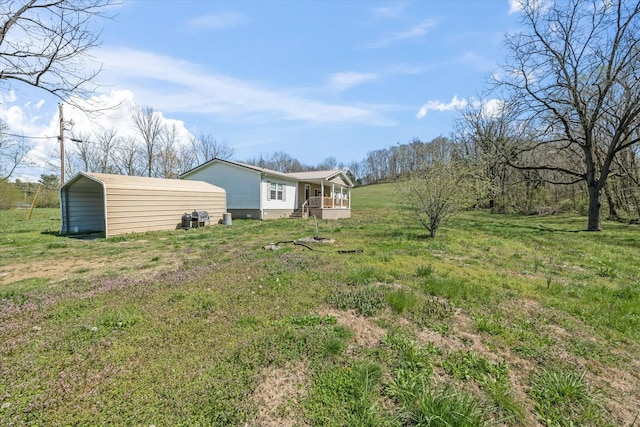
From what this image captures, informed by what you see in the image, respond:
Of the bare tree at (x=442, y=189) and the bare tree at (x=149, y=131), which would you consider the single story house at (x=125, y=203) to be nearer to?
the bare tree at (x=442, y=189)

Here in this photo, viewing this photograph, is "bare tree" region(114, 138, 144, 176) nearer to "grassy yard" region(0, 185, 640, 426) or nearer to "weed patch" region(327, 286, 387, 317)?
"grassy yard" region(0, 185, 640, 426)

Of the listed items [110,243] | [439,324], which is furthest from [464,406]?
[110,243]

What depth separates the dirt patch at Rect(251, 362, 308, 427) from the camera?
2.04m

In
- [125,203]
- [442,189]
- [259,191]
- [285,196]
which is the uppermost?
[259,191]

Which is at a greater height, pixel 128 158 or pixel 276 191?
pixel 128 158

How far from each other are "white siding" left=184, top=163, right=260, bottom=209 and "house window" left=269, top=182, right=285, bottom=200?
1.25 metres

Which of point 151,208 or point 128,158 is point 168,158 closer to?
point 128,158

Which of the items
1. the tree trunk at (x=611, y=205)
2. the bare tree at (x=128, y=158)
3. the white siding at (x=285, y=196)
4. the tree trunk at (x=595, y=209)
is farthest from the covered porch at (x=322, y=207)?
the bare tree at (x=128, y=158)

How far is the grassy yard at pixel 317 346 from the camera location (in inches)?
83.7

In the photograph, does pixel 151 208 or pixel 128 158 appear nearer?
pixel 151 208

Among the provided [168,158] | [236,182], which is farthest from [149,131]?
[236,182]

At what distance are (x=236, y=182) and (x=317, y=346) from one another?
16.9 meters

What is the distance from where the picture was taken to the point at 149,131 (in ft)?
105

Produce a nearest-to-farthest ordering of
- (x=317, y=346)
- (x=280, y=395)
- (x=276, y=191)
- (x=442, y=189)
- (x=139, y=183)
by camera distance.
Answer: (x=280, y=395) → (x=317, y=346) → (x=442, y=189) → (x=139, y=183) → (x=276, y=191)
